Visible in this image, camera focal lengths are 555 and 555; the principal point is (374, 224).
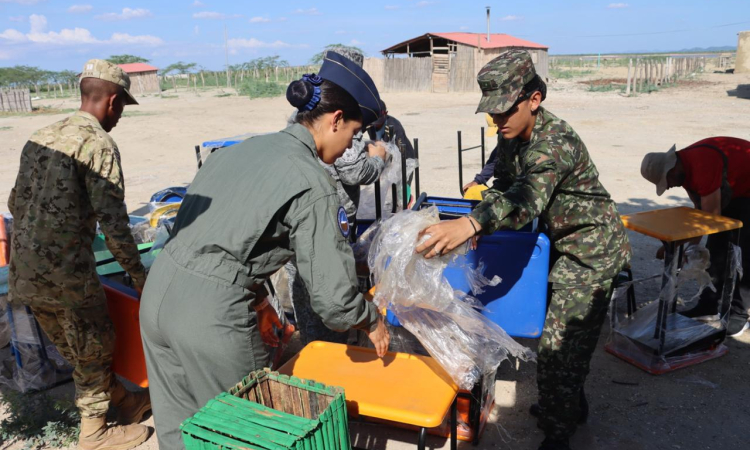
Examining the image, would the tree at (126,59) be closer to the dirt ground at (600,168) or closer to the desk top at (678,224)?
the dirt ground at (600,168)

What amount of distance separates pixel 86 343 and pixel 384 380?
169cm

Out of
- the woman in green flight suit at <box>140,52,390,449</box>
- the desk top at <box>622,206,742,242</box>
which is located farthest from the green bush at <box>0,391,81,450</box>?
the desk top at <box>622,206,742,242</box>

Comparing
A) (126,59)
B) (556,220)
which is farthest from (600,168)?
(126,59)

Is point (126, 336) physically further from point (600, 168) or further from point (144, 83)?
point (144, 83)

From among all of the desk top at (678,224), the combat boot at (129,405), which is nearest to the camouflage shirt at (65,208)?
the combat boot at (129,405)

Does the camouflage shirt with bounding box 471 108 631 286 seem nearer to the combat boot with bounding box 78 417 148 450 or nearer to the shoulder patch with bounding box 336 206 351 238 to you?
the shoulder patch with bounding box 336 206 351 238

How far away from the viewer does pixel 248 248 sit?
1777mm

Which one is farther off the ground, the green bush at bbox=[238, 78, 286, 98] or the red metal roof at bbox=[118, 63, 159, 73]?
the red metal roof at bbox=[118, 63, 159, 73]

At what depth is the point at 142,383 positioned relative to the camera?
3.22 metres

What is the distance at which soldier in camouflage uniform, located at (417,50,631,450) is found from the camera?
227cm

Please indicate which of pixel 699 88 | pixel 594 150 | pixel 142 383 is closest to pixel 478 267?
pixel 142 383

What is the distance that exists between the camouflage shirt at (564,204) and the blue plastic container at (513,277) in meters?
0.09

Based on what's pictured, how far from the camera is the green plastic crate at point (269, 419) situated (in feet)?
5.27

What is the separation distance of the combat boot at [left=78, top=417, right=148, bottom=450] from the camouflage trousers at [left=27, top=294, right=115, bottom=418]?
2.4 inches
